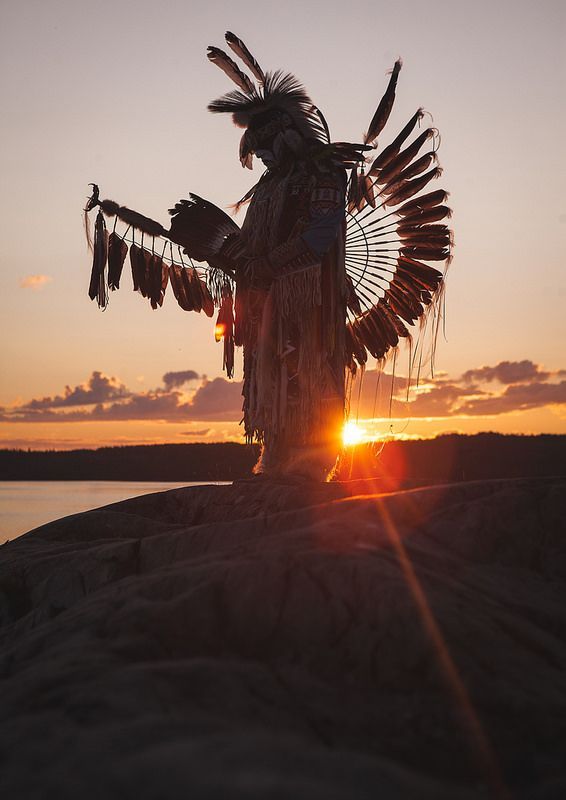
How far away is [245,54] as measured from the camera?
7246mm

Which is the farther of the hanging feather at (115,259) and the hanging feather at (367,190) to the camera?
the hanging feather at (115,259)

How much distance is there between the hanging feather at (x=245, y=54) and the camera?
716 centimetres

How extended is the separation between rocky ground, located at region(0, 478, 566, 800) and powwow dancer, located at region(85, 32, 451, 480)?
3445mm

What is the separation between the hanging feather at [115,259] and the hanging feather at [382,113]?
2678 mm

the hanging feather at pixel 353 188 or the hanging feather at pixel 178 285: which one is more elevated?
the hanging feather at pixel 353 188

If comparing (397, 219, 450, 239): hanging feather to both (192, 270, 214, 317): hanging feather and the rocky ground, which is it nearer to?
(192, 270, 214, 317): hanging feather

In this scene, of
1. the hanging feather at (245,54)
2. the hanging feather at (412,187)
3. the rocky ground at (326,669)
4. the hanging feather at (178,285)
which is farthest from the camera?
the hanging feather at (178,285)

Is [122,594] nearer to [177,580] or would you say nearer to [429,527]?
[177,580]

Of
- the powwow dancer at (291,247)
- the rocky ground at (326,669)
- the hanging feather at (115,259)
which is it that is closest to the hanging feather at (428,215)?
the powwow dancer at (291,247)

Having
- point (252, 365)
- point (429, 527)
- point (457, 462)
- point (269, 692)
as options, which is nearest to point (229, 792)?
point (269, 692)

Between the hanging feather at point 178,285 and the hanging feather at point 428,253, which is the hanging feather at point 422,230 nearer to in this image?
the hanging feather at point 428,253

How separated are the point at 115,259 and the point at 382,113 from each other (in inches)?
118

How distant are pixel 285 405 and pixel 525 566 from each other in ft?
12.9

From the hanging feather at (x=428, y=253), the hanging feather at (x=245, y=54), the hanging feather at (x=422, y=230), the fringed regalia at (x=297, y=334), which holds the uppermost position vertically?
the hanging feather at (x=245, y=54)
